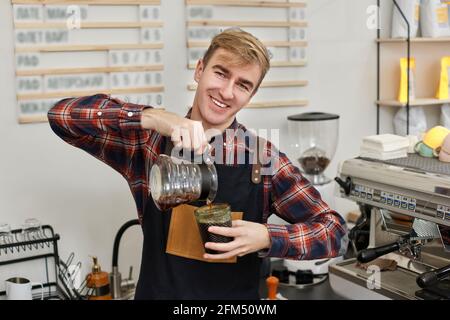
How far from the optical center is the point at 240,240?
4.59 feet

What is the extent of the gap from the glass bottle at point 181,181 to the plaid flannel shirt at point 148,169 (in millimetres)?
219

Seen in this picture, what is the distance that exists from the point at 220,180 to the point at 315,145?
1321mm

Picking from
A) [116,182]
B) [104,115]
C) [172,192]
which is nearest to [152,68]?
[116,182]

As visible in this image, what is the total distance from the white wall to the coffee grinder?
0.08 meters

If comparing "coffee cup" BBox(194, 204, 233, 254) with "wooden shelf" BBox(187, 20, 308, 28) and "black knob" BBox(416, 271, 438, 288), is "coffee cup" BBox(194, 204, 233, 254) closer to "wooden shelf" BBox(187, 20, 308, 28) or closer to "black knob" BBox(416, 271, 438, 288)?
"black knob" BBox(416, 271, 438, 288)

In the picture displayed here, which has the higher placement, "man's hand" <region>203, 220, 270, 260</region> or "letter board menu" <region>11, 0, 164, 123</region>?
"letter board menu" <region>11, 0, 164, 123</region>

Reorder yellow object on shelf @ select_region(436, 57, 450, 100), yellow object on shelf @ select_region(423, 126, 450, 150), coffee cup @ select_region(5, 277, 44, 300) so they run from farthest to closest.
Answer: yellow object on shelf @ select_region(436, 57, 450, 100)
coffee cup @ select_region(5, 277, 44, 300)
yellow object on shelf @ select_region(423, 126, 450, 150)

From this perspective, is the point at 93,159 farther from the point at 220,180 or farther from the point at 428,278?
the point at 428,278

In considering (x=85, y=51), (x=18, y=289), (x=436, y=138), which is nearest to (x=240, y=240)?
(x=436, y=138)

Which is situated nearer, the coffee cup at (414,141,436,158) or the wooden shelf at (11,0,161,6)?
the coffee cup at (414,141,436,158)

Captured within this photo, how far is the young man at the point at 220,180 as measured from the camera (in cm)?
157

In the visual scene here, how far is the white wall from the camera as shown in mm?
2320

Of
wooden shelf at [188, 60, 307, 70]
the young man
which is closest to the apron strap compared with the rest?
the young man

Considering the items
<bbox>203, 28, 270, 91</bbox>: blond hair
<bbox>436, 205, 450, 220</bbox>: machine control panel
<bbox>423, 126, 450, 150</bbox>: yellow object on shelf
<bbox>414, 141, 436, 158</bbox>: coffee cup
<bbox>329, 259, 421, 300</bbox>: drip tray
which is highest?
<bbox>203, 28, 270, 91</bbox>: blond hair
